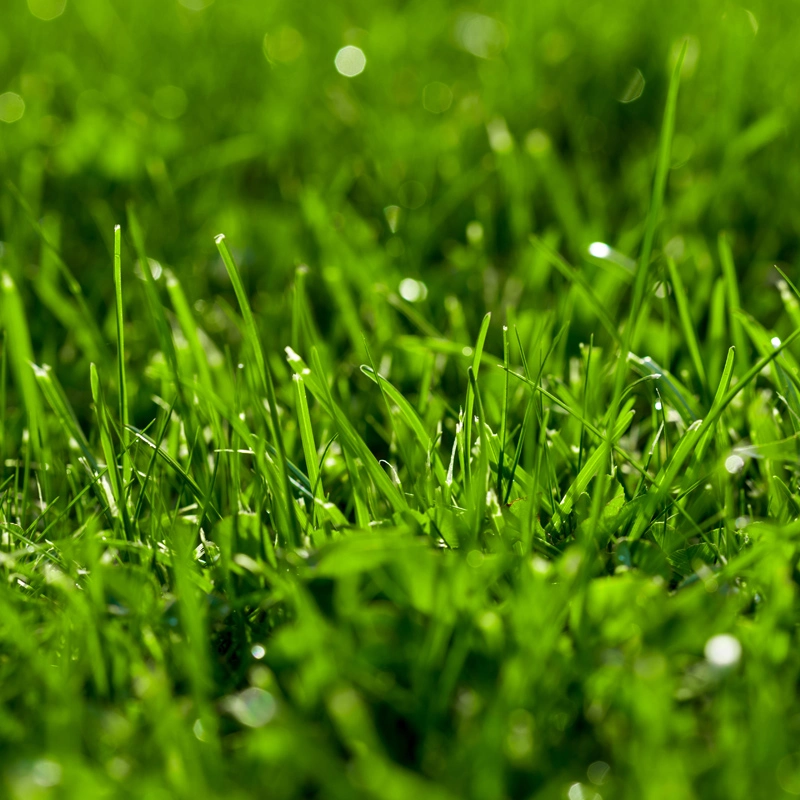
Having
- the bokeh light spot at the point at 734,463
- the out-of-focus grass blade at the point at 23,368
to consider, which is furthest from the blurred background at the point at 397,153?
the bokeh light spot at the point at 734,463

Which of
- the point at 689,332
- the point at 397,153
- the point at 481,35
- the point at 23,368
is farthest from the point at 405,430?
the point at 481,35

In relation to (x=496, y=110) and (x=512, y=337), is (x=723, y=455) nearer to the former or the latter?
(x=512, y=337)

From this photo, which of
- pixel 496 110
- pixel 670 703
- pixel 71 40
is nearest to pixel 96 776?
pixel 670 703

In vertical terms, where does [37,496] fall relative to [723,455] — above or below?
below

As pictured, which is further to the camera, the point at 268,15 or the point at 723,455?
the point at 268,15

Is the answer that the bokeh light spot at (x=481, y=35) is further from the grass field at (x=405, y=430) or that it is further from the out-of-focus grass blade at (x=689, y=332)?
the out-of-focus grass blade at (x=689, y=332)

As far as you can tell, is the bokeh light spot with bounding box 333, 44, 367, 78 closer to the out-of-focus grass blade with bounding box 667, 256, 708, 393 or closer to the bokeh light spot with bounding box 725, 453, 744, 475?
the out-of-focus grass blade with bounding box 667, 256, 708, 393

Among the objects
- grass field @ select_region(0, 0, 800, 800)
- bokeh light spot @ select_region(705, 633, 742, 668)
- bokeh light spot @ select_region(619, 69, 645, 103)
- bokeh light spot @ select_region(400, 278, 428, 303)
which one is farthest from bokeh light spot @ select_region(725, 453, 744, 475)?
bokeh light spot @ select_region(619, 69, 645, 103)
